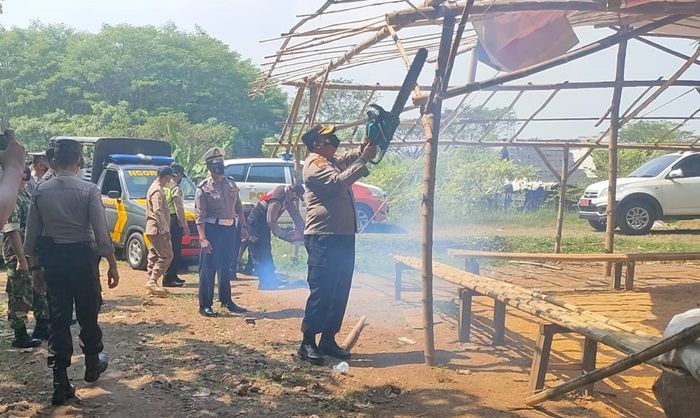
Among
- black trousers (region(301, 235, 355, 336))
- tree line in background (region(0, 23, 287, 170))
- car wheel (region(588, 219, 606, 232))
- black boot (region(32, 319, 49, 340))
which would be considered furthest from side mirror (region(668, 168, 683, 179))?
tree line in background (region(0, 23, 287, 170))

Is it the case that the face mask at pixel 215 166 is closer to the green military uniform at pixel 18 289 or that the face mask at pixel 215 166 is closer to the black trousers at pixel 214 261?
the black trousers at pixel 214 261

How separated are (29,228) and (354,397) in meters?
2.57

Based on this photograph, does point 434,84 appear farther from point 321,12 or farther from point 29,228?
point 29,228

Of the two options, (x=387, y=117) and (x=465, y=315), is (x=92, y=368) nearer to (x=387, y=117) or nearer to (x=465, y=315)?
(x=387, y=117)

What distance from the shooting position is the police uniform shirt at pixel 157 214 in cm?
789

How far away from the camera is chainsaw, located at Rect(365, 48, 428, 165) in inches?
180

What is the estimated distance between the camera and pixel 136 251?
991 centimetres

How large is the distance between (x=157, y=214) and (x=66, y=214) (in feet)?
12.8

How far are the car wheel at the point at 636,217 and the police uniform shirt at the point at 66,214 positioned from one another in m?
12.8

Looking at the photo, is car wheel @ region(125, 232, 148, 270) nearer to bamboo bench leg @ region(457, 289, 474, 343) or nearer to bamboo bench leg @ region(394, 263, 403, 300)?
bamboo bench leg @ region(394, 263, 403, 300)

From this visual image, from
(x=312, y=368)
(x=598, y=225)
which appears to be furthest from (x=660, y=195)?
(x=312, y=368)

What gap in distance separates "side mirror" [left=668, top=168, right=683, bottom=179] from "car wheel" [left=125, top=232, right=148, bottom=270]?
11.8m

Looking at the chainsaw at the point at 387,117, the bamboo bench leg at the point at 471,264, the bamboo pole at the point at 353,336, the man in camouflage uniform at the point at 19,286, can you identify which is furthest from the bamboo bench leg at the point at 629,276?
the man in camouflage uniform at the point at 19,286

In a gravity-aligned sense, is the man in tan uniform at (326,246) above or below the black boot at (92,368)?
above
